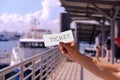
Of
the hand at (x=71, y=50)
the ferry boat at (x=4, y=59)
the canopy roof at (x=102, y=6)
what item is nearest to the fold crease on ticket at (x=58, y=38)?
the hand at (x=71, y=50)

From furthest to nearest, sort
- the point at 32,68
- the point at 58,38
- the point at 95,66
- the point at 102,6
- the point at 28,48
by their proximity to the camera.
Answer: the point at 28,48 < the point at 102,6 < the point at 32,68 < the point at 58,38 < the point at 95,66

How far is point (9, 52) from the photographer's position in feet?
153

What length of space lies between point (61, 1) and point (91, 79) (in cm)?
507

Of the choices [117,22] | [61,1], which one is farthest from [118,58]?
[61,1]

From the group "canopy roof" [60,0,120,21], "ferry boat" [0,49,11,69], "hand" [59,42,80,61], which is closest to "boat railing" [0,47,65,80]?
"hand" [59,42,80,61]

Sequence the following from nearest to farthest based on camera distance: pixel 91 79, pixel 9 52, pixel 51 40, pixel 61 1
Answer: pixel 51 40 → pixel 91 79 → pixel 61 1 → pixel 9 52

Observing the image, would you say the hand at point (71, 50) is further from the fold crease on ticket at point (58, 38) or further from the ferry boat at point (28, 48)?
the ferry boat at point (28, 48)

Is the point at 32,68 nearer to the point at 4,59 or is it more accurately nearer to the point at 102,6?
the point at 102,6

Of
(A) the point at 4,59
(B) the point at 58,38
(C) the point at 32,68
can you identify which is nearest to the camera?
(B) the point at 58,38

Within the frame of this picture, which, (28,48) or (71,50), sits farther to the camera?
(28,48)

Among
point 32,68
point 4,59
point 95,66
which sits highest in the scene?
point 95,66

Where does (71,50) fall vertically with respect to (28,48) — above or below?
above

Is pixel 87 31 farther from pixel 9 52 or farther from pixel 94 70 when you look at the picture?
pixel 94 70

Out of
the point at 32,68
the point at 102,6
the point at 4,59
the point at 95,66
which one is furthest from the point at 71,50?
the point at 4,59
